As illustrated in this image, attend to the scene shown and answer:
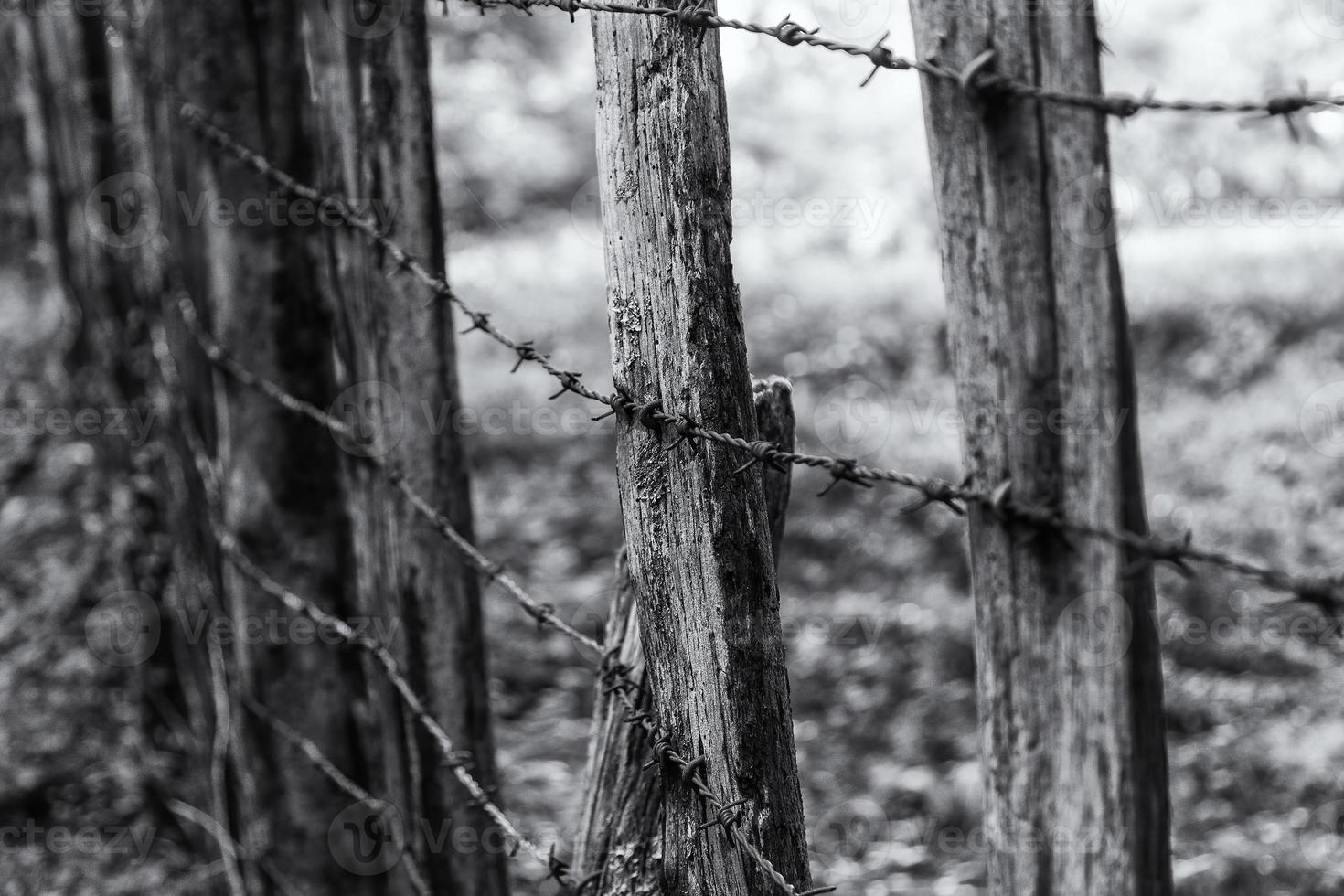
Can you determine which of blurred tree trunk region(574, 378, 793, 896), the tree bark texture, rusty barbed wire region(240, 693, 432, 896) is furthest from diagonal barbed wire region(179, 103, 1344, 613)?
rusty barbed wire region(240, 693, 432, 896)

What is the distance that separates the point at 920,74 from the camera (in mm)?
1570

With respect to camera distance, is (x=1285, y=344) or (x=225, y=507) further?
(x=1285, y=344)

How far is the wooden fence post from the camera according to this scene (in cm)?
144

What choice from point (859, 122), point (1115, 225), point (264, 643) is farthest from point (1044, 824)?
point (859, 122)

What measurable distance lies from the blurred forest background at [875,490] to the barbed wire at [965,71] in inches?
2.9

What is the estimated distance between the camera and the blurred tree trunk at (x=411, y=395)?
7.95 feet

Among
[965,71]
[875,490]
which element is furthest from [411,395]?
[875,490]

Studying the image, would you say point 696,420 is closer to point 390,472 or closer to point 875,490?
point 390,472

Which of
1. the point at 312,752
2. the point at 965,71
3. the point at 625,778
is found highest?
the point at 965,71

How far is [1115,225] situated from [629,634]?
962 millimetres

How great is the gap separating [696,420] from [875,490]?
6000mm

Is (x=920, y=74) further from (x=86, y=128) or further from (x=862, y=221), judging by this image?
(x=862, y=221)

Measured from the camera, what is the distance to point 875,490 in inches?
287

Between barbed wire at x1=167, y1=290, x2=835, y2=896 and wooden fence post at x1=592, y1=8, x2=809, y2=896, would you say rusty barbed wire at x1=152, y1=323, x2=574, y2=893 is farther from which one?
wooden fence post at x1=592, y1=8, x2=809, y2=896
